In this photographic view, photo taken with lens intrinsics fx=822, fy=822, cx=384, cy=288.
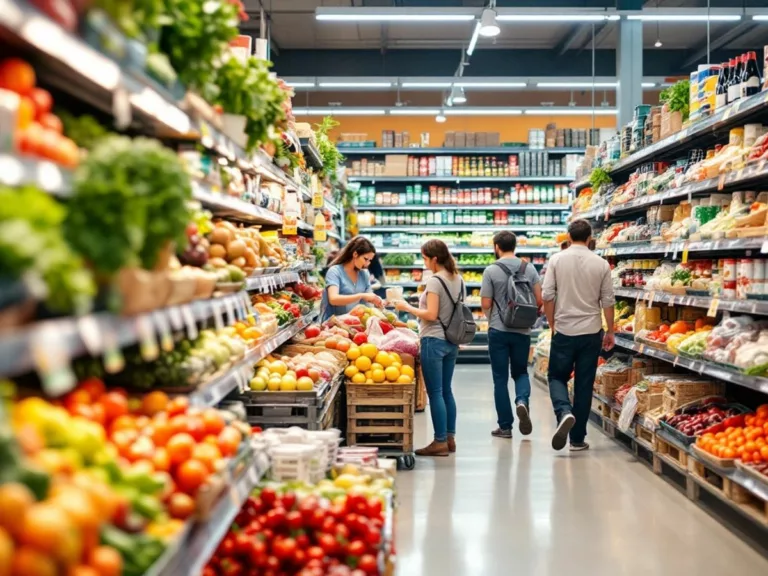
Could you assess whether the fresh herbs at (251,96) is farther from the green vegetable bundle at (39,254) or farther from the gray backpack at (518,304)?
the gray backpack at (518,304)

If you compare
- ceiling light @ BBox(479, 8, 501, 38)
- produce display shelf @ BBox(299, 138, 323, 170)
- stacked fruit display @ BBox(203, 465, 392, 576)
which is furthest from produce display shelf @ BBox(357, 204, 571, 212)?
stacked fruit display @ BBox(203, 465, 392, 576)

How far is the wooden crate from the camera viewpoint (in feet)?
20.0

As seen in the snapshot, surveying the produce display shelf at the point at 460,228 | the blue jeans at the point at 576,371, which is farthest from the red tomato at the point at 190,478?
the produce display shelf at the point at 460,228

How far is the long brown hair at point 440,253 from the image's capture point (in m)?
6.56

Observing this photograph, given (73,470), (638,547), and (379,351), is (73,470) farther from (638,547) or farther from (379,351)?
(379,351)

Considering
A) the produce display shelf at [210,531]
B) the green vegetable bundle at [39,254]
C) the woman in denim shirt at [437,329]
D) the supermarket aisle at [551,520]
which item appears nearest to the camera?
the green vegetable bundle at [39,254]

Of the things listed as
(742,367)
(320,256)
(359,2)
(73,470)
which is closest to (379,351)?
(742,367)

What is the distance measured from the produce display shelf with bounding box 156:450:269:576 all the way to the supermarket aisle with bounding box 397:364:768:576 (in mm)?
1655

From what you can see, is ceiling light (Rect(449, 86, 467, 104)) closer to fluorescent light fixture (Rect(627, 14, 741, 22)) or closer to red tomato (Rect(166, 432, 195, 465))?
fluorescent light fixture (Rect(627, 14, 741, 22))

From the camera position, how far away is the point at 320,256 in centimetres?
959

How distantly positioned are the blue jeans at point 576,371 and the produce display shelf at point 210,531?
4232mm

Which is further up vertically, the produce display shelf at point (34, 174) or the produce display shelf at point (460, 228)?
the produce display shelf at point (460, 228)

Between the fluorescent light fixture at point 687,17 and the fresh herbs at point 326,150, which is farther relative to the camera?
the fresh herbs at point 326,150

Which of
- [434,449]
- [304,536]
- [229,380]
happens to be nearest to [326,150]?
[434,449]
